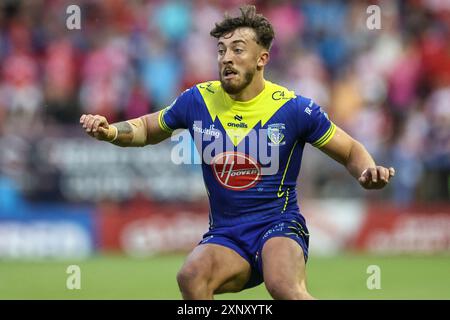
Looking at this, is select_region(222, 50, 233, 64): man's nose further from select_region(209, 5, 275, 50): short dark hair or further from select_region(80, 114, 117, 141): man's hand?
select_region(80, 114, 117, 141): man's hand

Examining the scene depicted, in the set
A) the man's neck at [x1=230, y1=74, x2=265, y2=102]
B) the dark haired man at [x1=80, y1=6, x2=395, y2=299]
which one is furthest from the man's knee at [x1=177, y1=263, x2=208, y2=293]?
the man's neck at [x1=230, y1=74, x2=265, y2=102]

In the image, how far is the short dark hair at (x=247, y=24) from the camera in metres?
8.22

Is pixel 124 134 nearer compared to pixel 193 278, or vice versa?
pixel 193 278

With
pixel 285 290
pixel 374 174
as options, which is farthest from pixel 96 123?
pixel 374 174

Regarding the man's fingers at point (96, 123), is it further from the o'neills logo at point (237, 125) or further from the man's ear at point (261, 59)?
the man's ear at point (261, 59)

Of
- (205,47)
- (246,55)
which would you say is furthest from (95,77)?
(246,55)

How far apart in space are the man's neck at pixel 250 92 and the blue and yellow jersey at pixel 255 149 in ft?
0.11

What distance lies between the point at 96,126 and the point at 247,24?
1.46 m

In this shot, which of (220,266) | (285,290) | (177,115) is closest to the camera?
(285,290)

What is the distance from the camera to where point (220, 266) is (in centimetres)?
782

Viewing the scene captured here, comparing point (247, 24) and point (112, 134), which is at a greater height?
point (247, 24)

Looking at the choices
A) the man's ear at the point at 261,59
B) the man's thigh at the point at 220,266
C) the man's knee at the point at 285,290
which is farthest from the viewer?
the man's ear at the point at 261,59

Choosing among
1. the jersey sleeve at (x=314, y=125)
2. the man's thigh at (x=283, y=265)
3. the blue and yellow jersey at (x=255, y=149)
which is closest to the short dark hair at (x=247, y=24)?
the blue and yellow jersey at (x=255, y=149)

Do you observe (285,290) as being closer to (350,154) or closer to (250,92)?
(350,154)
